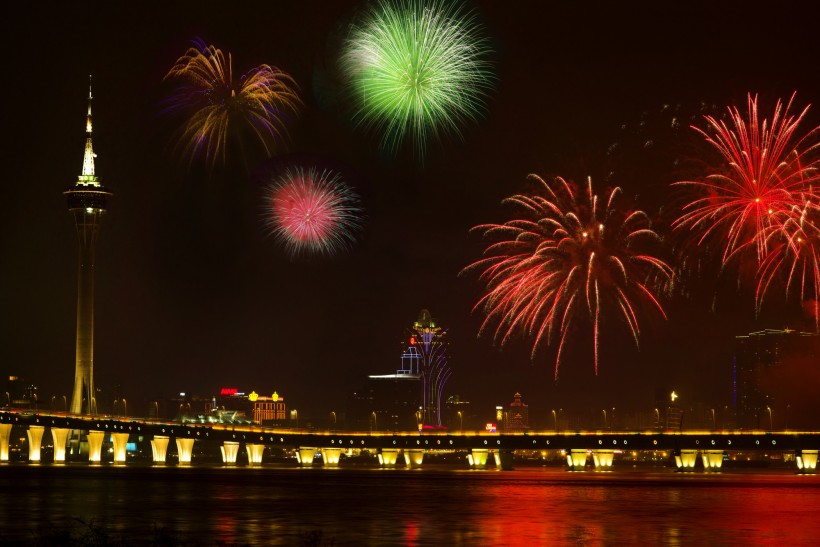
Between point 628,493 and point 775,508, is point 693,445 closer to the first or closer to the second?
point 628,493

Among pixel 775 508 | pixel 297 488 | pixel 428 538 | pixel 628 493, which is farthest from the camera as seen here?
pixel 297 488

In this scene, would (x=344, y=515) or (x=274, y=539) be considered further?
(x=344, y=515)

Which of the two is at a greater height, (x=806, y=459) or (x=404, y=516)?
Result: (x=806, y=459)

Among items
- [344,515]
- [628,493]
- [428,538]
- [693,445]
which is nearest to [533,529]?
[428,538]

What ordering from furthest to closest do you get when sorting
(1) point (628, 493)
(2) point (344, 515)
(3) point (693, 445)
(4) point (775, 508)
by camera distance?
1. (3) point (693, 445)
2. (1) point (628, 493)
3. (4) point (775, 508)
4. (2) point (344, 515)

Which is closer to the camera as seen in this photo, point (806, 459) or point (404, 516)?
point (404, 516)

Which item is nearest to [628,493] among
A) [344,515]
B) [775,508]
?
[775,508]

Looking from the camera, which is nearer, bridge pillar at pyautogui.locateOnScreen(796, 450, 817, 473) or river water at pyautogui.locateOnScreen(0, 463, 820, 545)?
river water at pyautogui.locateOnScreen(0, 463, 820, 545)

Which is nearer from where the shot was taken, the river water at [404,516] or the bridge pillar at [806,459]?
the river water at [404,516]
